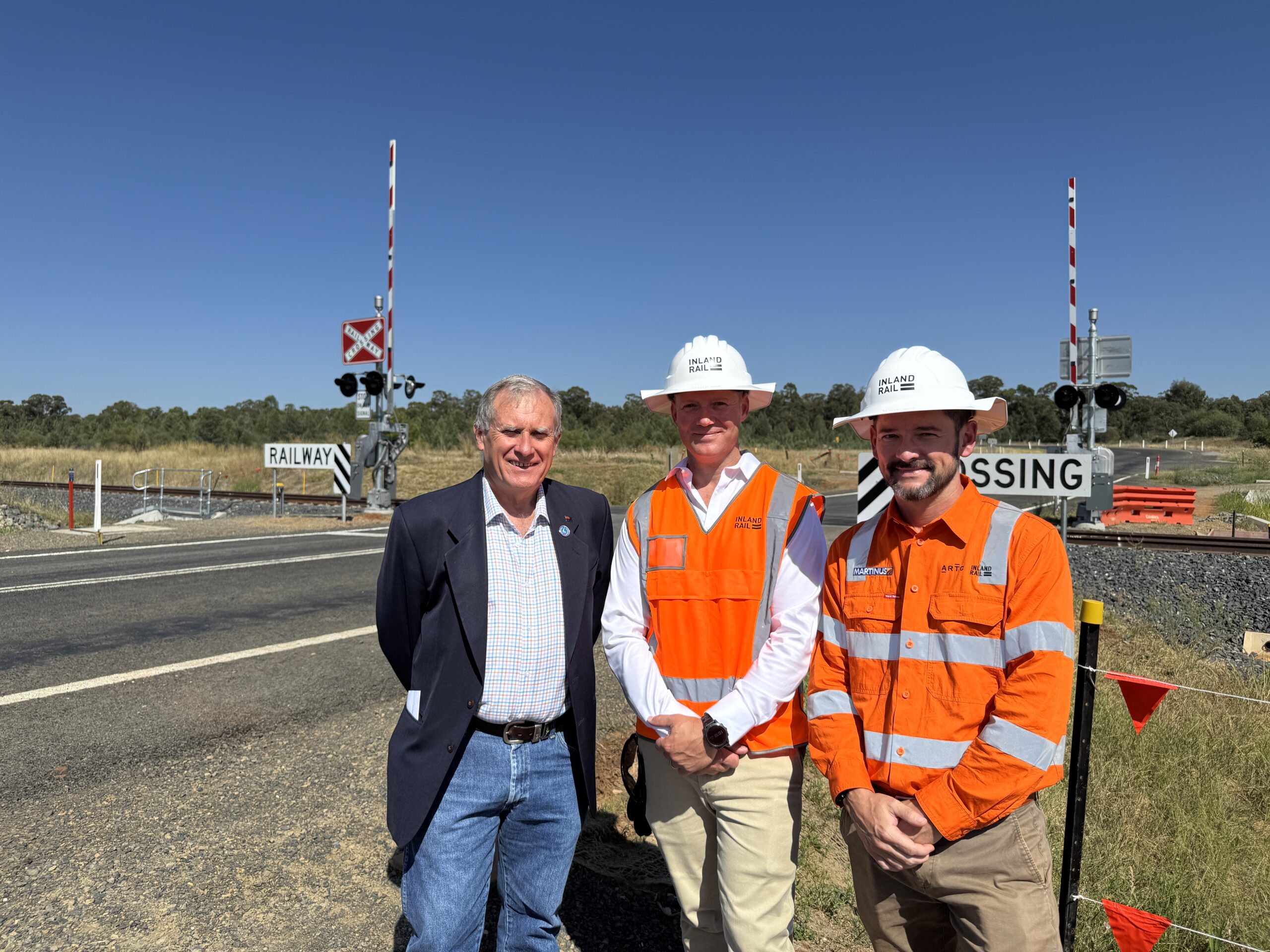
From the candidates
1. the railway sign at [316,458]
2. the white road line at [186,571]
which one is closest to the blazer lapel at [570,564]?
the white road line at [186,571]

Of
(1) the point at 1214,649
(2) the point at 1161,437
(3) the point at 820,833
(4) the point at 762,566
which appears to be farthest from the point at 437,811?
(2) the point at 1161,437

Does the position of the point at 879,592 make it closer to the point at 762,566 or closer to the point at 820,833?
the point at 762,566

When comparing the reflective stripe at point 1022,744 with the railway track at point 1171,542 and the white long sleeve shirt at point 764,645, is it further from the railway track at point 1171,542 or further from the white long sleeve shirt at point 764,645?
the railway track at point 1171,542

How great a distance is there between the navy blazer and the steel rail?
49.5ft

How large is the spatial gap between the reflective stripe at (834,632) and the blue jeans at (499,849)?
2.79 feet

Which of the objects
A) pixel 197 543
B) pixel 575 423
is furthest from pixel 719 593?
pixel 575 423

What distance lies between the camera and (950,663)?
207 centimetres

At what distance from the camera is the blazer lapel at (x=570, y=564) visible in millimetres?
2494

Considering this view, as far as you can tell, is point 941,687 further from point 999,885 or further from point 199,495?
point 199,495

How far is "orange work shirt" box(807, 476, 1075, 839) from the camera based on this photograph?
1.95m

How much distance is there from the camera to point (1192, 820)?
418 centimetres

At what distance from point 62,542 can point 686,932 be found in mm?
14760

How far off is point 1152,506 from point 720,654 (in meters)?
16.7

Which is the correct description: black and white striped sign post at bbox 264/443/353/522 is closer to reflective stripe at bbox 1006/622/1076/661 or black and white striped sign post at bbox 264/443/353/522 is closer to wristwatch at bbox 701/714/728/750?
wristwatch at bbox 701/714/728/750
